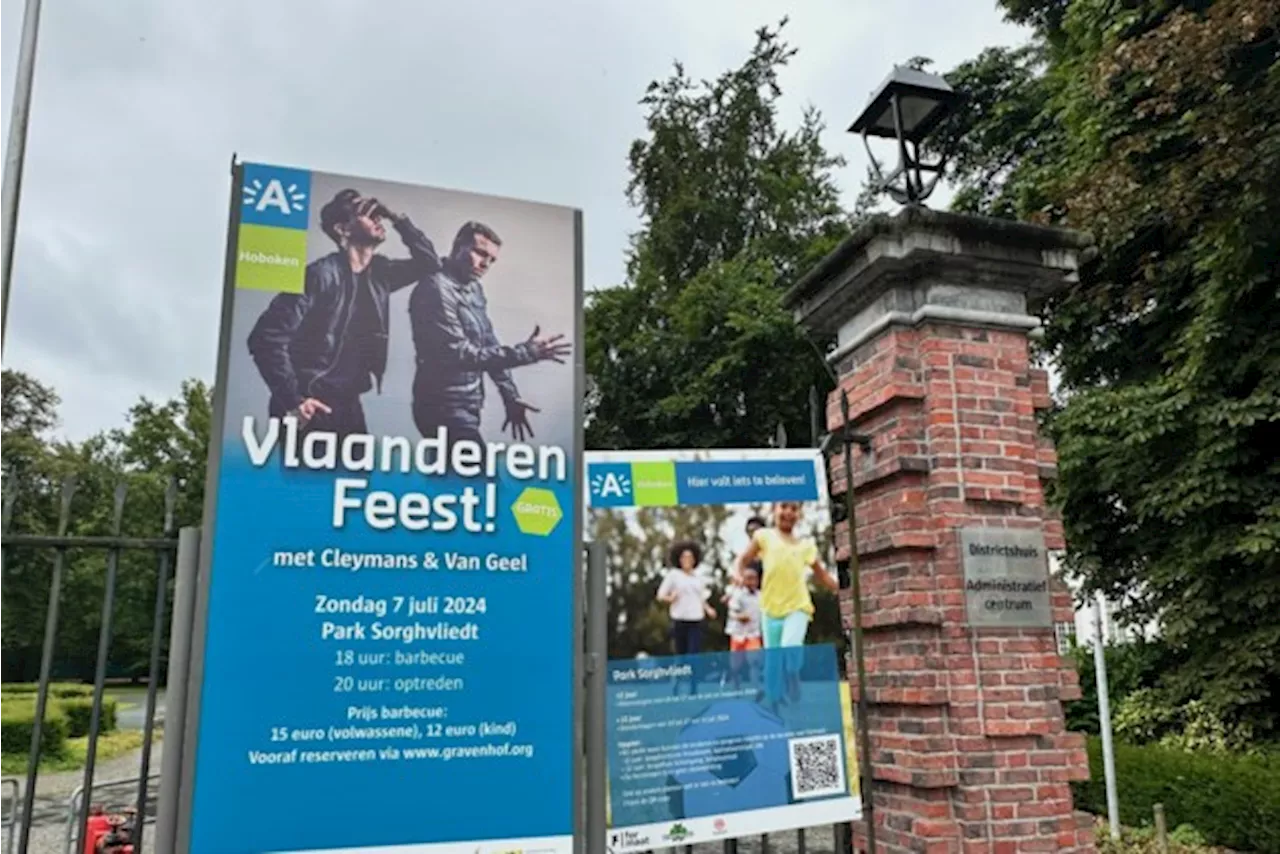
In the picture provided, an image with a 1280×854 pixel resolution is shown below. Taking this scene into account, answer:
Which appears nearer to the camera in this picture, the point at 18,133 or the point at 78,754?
the point at 18,133

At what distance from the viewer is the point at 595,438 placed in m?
19.6

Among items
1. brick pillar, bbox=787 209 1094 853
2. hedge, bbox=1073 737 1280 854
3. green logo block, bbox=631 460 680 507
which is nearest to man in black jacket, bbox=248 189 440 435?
green logo block, bbox=631 460 680 507

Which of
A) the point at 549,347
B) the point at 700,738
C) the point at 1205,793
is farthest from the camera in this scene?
the point at 1205,793

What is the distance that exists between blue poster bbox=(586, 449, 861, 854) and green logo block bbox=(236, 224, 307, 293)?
1152mm

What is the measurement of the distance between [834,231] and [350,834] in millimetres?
19293

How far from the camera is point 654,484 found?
134 inches

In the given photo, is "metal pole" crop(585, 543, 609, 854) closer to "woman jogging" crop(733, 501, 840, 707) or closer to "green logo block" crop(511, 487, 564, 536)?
"green logo block" crop(511, 487, 564, 536)

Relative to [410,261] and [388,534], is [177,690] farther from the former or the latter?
[410,261]

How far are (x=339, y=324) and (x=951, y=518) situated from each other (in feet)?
7.24

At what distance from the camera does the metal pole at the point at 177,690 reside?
2572 mm

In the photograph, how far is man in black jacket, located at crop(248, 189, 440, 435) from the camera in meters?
2.82

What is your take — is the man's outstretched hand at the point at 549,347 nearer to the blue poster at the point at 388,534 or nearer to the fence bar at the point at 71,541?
the blue poster at the point at 388,534

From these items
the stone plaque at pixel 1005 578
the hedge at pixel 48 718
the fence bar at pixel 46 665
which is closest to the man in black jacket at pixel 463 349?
the fence bar at pixel 46 665

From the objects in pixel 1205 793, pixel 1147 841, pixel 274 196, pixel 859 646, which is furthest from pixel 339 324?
pixel 1205 793
